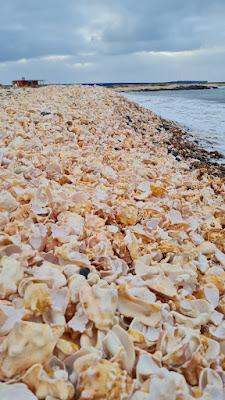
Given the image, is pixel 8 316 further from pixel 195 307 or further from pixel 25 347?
pixel 195 307

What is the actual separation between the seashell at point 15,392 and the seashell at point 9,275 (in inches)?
21.2

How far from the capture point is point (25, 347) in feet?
5.63

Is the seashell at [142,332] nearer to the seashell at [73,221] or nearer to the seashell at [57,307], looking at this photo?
the seashell at [57,307]

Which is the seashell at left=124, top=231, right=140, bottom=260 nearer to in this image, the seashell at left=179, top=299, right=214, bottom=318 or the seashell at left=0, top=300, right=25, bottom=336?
the seashell at left=179, top=299, right=214, bottom=318

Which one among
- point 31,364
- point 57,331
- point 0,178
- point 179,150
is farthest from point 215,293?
point 179,150

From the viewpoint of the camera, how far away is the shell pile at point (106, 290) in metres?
1.72

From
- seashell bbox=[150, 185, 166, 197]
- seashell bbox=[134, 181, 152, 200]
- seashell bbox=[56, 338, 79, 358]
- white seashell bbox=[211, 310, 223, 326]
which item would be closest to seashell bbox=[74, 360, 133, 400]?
seashell bbox=[56, 338, 79, 358]

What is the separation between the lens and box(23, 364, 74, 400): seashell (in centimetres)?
164

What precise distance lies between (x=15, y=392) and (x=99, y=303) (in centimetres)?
60

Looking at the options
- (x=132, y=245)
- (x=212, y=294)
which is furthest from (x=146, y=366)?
(x=132, y=245)

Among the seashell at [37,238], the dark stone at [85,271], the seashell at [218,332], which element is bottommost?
the seashell at [218,332]

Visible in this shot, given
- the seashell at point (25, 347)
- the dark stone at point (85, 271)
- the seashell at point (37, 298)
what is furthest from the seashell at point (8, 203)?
the seashell at point (25, 347)

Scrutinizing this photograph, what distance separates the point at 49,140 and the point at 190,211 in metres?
3.00

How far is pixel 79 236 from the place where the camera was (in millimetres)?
2750
